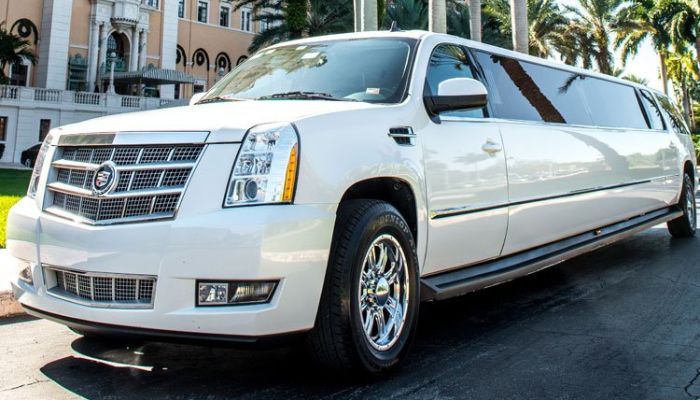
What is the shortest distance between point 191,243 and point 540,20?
37.5 metres

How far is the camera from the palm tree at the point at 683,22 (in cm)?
4391

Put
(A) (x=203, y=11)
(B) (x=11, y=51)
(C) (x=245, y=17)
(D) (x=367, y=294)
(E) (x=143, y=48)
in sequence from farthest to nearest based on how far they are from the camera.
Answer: (C) (x=245, y=17)
(A) (x=203, y=11)
(E) (x=143, y=48)
(B) (x=11, y=51)
(D) (x=367, y=294)

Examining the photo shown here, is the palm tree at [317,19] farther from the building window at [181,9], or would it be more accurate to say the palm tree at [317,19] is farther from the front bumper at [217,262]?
the front bumper at [217,262]

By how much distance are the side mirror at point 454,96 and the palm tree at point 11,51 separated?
3958cm

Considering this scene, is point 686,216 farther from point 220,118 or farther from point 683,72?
point 683,72

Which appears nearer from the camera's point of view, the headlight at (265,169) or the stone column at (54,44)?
the headlight at (265,169)

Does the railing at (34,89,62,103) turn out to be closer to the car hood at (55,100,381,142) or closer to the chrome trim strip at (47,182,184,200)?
the car hood at (55,100,381,142)

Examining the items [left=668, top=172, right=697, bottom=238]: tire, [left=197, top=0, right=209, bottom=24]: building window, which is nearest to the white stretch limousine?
[left=668, top=172, right=697, bottom=238]: tire

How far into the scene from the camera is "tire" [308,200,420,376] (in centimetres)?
340

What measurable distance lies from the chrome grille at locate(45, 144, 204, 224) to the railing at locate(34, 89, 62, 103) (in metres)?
41.0

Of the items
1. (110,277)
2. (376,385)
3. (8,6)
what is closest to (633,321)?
(376,385)

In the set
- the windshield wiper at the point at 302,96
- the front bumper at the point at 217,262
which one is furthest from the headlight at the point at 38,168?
the windshield wiper at the point at 302,96

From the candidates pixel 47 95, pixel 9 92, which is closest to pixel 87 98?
pixel 47 95

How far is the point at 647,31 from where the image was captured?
152 ft
